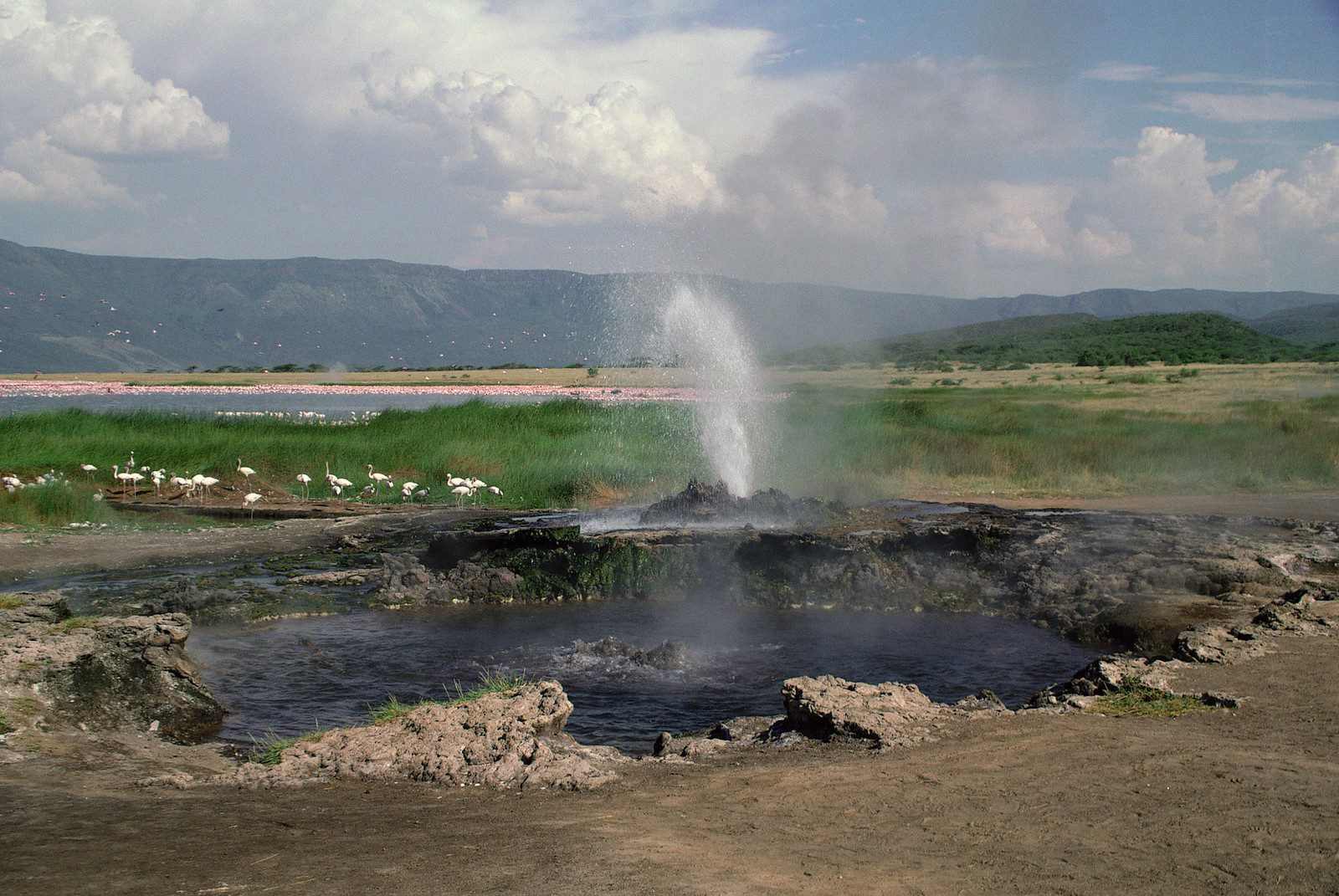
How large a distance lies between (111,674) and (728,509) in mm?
9779

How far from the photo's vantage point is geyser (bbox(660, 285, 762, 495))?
60.3 feet

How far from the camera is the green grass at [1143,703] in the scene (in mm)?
6773

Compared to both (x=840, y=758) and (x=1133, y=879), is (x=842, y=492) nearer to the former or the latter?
(x=840, y=758)

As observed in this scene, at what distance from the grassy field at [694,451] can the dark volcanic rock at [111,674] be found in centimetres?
1094

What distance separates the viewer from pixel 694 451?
25.0 meters

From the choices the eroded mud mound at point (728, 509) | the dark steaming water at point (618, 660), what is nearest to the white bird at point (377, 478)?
the eroded mud mound at point (728, 509)

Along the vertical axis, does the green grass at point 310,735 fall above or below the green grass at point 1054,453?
below

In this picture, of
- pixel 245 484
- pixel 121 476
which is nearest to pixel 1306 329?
pixel 245 484

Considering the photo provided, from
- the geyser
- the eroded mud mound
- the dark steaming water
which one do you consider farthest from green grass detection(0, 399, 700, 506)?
the dark steaming water

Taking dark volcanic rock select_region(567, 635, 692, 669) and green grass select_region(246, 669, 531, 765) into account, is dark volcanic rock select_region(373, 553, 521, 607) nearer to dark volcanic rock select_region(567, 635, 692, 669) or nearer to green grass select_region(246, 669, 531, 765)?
dark volcanic rock select_region(567, 635, 692, 669)

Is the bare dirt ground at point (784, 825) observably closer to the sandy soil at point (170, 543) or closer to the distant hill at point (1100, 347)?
the sandy soil at point (170, 543)

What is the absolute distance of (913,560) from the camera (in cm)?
1295

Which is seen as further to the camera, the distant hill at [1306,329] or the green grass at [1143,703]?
the distant hill at [1306,329]

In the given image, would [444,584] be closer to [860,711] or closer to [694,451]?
[860,711]
